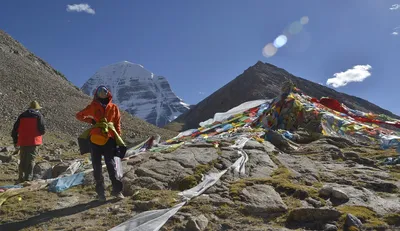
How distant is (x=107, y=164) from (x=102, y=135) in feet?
1.84

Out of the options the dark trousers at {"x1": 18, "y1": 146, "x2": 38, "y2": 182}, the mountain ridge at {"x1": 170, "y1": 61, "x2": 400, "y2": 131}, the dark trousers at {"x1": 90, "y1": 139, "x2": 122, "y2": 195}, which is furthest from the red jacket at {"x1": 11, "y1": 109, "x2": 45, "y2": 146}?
the mountain ridge at {"x1": 170, "y1": 61, "x2": 400, "y2": 131}

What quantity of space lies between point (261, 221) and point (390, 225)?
6.38ft

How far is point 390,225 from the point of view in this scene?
5207 millimetres

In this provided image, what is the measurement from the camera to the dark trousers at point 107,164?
20.7 feet

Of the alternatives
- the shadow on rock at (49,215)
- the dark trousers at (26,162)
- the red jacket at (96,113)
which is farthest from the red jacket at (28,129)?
the shadow on rock at (49,215)

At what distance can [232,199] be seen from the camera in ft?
20.2

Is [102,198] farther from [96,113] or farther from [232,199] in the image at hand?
[232,199]

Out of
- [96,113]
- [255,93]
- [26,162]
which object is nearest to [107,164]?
[96,113]

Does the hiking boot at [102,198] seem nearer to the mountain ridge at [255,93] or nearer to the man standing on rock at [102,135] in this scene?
the man standing on rock at [102,135]

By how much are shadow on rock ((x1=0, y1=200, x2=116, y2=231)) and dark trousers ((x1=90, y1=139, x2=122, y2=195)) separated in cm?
30

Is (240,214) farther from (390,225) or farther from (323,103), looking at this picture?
(323,103)

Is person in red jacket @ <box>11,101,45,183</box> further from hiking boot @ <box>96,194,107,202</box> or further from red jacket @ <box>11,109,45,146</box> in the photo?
hiking boot @ <box>96,194,107,202</box>

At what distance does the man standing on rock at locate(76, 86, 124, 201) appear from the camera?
21.0 feet

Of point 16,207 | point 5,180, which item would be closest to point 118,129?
point 16,207
